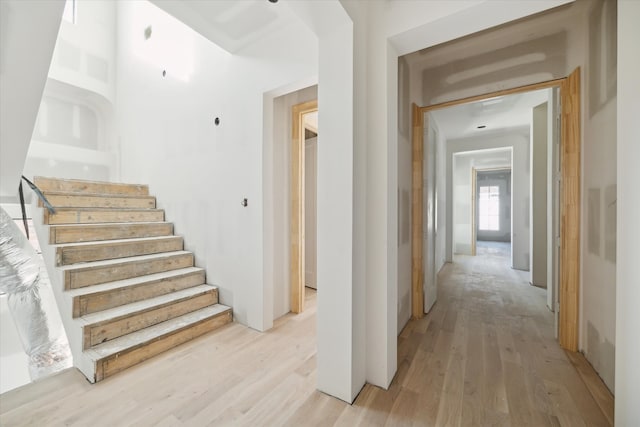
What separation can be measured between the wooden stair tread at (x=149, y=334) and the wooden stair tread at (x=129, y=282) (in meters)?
0.40

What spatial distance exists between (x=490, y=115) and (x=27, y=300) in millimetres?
5831

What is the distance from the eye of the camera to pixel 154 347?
190cm

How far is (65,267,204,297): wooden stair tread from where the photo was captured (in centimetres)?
194

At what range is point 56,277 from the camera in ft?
6.65

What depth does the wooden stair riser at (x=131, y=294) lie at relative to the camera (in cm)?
188

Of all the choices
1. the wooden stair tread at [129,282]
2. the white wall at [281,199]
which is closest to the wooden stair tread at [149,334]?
the wooden stair tread at [129,282]

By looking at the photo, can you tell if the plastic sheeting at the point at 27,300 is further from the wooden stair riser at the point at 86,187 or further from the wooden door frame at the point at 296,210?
the wooden door frame at the point at 296,210

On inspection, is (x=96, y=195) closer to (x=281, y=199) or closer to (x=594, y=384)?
(x=281, y=199)

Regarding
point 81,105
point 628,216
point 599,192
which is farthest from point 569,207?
point 81,105

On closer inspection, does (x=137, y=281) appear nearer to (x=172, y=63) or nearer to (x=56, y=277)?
(x=56, y=277)

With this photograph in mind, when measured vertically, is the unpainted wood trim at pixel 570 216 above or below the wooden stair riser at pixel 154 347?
above

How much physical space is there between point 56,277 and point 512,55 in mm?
4213

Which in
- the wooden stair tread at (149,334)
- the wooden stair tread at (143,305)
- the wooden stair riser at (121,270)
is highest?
the wooden stair riser at (121,270)

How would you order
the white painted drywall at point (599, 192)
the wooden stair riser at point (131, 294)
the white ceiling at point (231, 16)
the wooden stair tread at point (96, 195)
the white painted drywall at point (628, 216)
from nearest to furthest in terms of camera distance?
the white painted drywall at point (628, 216) < the white painted drywall at point (599, 192) < the wooden stair riser at point (131, 294) < the white ceiling at point (231, 16) < the wooden stair tread at point (96, 195)
